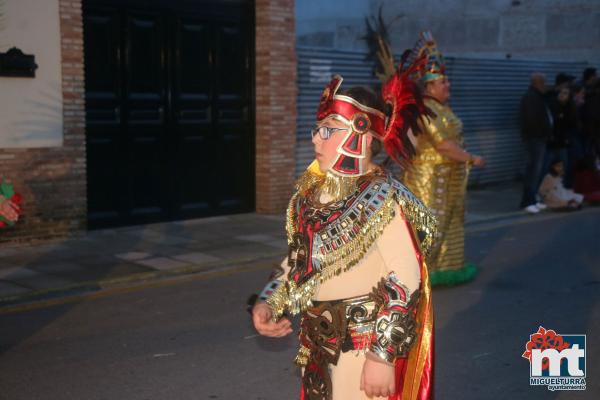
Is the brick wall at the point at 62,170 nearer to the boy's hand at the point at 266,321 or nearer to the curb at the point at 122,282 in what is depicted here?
the curb at the point at 122,282

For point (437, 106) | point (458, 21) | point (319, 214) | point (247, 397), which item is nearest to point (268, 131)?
point (437, 106)

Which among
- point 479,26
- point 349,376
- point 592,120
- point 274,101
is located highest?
point 479,26

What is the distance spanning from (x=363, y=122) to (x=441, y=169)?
15.0 feet

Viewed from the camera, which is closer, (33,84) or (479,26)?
(33,84)

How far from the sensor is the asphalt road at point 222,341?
5473mm

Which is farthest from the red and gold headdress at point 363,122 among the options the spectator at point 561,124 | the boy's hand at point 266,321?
the spectator at point 561,124

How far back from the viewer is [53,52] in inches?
395

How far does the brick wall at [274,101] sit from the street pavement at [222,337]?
2.98 meters

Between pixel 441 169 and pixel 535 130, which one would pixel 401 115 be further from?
pixel 535 130

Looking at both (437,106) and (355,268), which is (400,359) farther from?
(437,106)

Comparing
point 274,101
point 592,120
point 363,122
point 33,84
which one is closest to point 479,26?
point 592,120

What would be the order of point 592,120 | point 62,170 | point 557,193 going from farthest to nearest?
1. point 592,120
2. point 557,193
3. point 62,170

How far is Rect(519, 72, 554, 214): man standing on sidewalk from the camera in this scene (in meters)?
13.4

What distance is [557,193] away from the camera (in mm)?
13586
